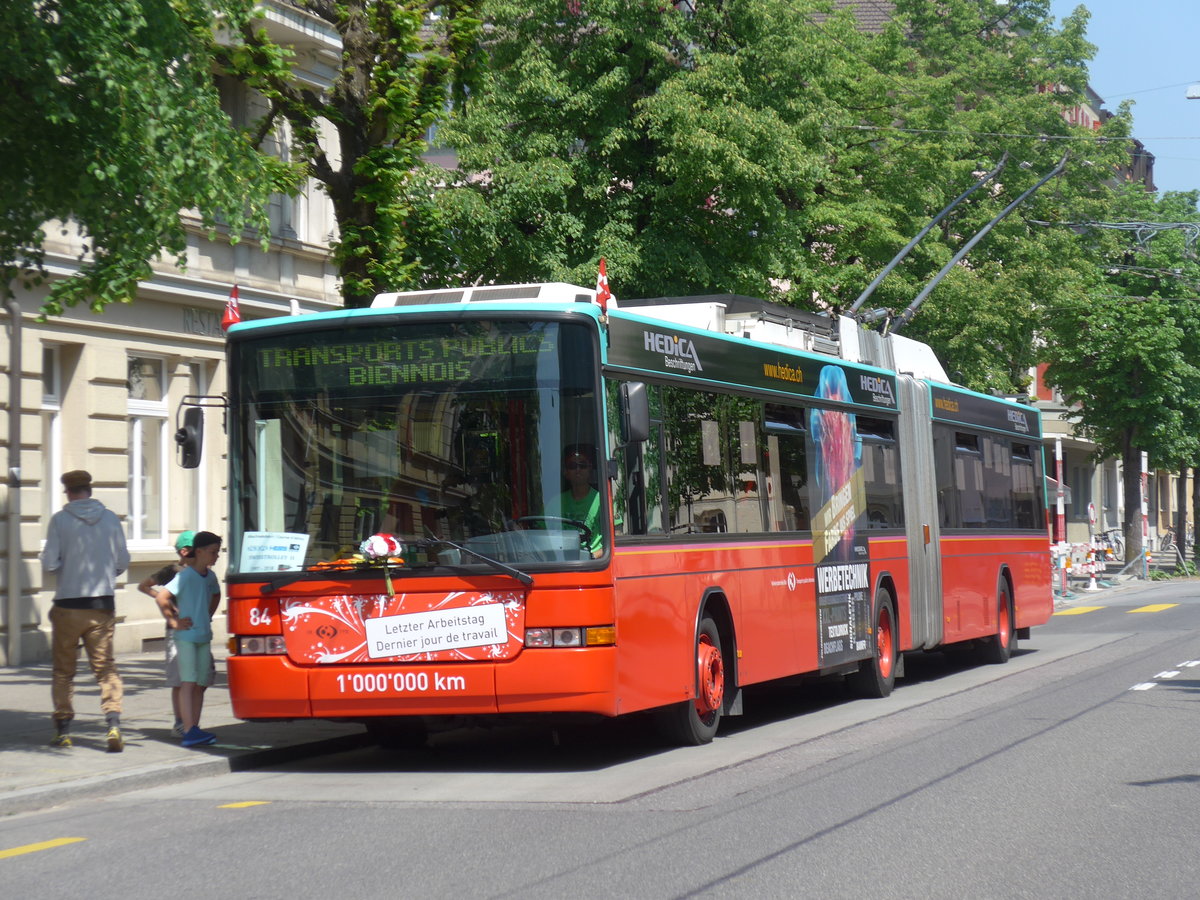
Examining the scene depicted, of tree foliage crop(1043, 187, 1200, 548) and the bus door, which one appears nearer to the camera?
the bus door

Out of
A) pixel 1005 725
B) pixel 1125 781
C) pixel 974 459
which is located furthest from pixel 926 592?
pixel 1125 781

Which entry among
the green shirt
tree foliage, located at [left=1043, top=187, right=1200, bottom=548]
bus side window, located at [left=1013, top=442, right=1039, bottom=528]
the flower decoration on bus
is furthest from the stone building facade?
tree foliage, located at [left=1043, top=187, right=1200, bottom=548]

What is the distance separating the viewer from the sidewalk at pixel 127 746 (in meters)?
9.75

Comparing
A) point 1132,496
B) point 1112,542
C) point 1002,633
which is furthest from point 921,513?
point 1112,542

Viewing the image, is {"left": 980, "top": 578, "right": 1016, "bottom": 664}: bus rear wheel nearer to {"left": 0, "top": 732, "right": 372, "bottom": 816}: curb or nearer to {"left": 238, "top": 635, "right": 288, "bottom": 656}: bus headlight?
{"left": 0, "top": 732, "right": 372, "bottom": 816}: curb

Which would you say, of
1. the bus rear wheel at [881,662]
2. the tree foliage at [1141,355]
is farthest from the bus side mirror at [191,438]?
the tree foliage at [1141,355]

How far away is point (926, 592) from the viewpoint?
56.9 ft

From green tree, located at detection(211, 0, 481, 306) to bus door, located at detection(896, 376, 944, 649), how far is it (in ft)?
18.3

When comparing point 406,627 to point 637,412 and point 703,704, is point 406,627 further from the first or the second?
point 703,704

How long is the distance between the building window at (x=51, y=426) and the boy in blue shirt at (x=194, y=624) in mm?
7609

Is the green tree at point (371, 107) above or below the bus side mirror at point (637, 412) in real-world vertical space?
above

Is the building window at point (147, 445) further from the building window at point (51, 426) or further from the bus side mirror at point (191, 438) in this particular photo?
the bus side mirror at point (191, 438)

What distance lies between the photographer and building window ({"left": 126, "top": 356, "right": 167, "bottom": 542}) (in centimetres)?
2036

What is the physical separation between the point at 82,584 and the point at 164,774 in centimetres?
142
